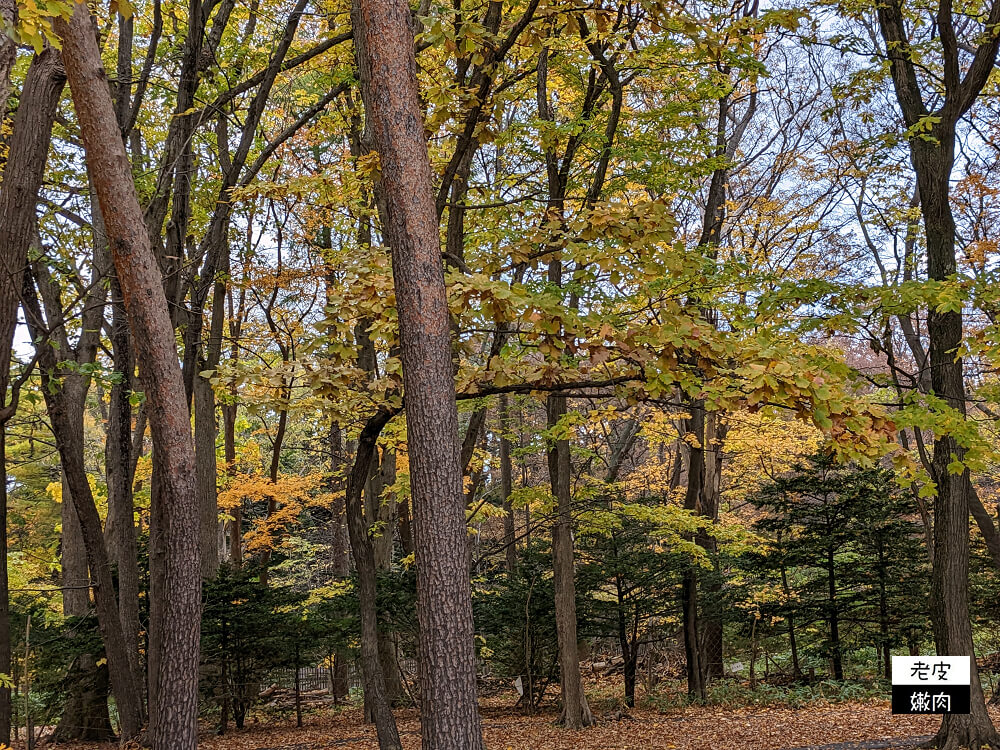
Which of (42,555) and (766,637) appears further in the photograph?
(42,555)

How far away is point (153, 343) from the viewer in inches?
198

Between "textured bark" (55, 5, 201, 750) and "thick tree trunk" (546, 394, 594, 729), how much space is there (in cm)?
506

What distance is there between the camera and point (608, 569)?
453 inches

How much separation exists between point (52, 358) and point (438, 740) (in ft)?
20.0

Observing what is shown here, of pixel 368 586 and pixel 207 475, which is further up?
pixel 207 475

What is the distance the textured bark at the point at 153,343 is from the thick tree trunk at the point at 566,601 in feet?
16.6

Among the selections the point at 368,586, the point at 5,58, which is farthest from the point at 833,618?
the point at 5,58

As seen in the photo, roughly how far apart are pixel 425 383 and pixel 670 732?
295 inches

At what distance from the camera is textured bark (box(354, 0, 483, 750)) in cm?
351

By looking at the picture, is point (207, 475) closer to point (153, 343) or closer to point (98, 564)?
point (98, 564)

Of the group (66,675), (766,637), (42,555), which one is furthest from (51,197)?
(766,637)

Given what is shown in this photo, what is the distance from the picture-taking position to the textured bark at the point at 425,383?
351 cm

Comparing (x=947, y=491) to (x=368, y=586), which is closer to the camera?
(x=368, y=586)

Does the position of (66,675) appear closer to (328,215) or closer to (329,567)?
(328,215)
